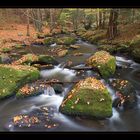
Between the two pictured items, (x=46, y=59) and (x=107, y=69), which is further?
(x=46, y=59)

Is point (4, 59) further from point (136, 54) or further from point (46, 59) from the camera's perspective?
point (136, 54)

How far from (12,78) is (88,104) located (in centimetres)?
280

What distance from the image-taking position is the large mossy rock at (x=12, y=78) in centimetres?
734

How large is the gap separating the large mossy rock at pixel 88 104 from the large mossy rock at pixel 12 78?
1.91 m

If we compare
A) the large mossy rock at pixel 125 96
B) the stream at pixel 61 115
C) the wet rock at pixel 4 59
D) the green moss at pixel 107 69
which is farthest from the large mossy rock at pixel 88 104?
the wet rock at pixel 4 59

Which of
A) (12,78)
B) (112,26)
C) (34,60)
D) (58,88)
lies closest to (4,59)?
(34,60)

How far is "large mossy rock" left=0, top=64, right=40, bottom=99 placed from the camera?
24.1 feet

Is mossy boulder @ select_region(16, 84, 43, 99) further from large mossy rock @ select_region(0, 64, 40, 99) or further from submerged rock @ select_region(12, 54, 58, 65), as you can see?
submerged rock @ select_region(12, 54, 58, 65)

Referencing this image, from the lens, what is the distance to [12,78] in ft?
25.3

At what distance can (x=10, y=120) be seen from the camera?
6.07 m

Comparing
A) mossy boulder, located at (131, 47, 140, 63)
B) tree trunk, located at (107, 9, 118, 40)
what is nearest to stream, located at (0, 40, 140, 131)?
mossy boulder, located at (131, 47, 140, 63)
